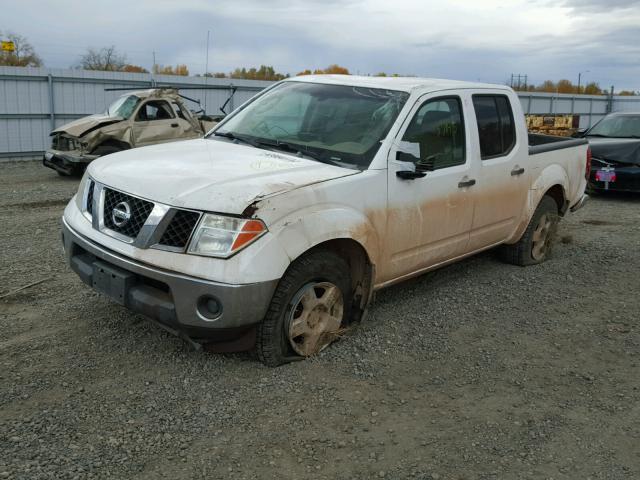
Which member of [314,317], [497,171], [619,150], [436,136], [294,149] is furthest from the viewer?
[619,150]

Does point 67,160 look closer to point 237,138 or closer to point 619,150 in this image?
point 237,138

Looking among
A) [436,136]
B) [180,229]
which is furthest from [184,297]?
[436,136]

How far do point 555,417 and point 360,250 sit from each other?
1.59 m

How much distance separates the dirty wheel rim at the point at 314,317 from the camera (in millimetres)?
3980

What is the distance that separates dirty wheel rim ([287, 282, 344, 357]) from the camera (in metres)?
3.98

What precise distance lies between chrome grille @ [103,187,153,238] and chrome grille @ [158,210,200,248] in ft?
0.58


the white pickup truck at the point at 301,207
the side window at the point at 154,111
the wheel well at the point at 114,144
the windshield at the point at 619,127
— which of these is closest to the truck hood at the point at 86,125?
the wheel well at the point at 114,144

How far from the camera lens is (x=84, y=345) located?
4.28 metres

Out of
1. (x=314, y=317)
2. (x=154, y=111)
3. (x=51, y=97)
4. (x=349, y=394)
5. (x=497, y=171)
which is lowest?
(x=349, y=394)

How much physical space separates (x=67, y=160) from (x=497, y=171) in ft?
29.4

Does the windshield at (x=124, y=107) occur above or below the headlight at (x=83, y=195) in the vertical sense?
above

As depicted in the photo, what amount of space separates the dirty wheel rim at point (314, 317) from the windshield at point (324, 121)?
906 millimetres

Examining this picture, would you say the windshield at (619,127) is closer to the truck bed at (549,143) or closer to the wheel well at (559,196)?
the truck bed at (549,143)

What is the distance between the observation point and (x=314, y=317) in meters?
4.14
